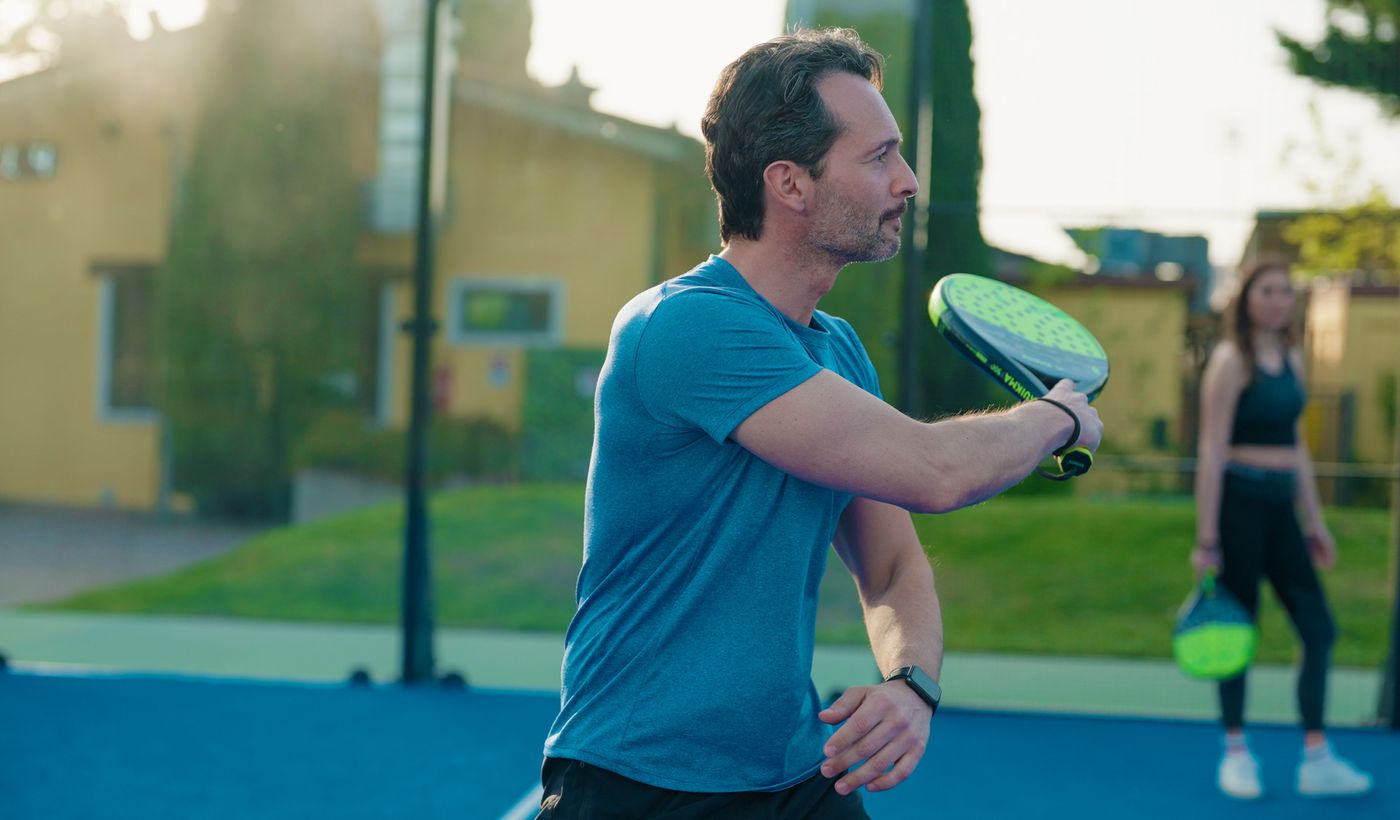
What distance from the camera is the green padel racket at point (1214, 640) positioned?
4.60 meters

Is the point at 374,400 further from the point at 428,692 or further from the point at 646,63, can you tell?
the point at 646,63

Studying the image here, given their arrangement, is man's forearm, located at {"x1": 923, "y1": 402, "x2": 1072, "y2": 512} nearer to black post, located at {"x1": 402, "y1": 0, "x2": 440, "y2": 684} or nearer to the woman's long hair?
the woman's long hair

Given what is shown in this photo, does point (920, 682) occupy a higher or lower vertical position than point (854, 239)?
lower

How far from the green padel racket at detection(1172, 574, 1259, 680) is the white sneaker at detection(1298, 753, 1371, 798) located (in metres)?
0.47

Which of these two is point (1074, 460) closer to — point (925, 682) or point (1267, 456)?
point (925, 682)

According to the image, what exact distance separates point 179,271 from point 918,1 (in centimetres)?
414

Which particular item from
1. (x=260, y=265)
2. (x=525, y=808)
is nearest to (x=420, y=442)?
(x=260, y=265)

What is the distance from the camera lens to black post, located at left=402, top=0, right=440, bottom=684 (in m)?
6.21

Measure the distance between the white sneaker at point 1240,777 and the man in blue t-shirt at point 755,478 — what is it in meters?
3.36

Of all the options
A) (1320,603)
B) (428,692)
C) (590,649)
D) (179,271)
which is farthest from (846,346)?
(179,271)

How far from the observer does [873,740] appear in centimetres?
168

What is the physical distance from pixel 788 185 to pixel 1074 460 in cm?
49

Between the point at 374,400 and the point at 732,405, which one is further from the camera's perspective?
the point at 374,400

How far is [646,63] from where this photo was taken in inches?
249
